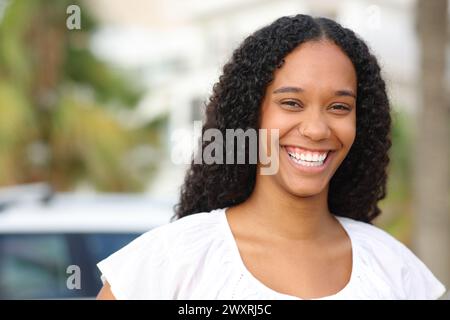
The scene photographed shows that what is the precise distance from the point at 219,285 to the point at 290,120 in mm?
449

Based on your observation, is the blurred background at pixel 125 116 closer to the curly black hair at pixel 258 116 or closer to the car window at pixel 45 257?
the car window at pixel 45 257

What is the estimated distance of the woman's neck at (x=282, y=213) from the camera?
253 cm

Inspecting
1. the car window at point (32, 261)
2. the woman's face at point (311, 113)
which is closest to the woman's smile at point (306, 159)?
the woman's face at point (311, 113)

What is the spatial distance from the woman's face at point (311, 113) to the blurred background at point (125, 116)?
0.44m

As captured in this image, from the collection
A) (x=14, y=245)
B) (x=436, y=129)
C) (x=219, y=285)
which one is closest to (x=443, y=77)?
(x=436, y=129)

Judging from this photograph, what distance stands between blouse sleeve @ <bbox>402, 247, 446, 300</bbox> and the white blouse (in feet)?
0.09

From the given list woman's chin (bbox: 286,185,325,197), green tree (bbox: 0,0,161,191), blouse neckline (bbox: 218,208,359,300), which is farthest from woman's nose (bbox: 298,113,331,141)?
green tree (bbox: 0,0,161,191)

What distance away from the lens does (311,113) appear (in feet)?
7.95

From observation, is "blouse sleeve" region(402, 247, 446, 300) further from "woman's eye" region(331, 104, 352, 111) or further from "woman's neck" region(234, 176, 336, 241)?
"woman's eye" region(331, 104, 352, 111)

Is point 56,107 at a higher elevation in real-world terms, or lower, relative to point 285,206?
higher

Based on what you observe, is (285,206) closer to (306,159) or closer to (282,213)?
(282,213)

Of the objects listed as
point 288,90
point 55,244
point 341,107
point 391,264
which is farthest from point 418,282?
point 55,244

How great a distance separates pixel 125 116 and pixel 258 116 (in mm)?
12414

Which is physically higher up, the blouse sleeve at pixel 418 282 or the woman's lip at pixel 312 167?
the woman's lip at pixel 312 167
